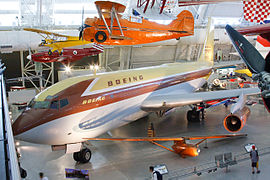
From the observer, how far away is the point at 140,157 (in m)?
11.9

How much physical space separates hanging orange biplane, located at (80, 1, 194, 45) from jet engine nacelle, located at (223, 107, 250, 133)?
163 inches

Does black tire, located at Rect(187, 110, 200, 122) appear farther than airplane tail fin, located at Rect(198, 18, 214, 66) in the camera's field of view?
No

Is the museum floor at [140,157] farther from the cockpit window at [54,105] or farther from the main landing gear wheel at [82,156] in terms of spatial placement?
the cockpit window at [54,105]

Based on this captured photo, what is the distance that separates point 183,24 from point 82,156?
7136 millimetres

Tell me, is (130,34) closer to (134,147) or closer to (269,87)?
(134,147)

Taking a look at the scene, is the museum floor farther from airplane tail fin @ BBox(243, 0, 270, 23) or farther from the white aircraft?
airplane tail fin @ BBox(243, 0, 270, 23)

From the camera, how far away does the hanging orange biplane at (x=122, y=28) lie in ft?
29.7

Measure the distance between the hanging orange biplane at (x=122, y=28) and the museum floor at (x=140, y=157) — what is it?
5019 mm

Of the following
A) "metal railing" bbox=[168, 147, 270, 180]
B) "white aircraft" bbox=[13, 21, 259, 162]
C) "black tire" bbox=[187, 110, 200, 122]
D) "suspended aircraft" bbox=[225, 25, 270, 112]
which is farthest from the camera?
"black tire" bbox=[187, 110, 200, 122]

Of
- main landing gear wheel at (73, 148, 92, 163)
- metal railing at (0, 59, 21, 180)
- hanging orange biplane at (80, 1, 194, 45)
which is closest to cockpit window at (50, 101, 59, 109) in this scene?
main landing gear wheel at (73, 148, 92, 163)

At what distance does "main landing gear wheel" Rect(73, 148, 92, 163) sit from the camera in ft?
37.3

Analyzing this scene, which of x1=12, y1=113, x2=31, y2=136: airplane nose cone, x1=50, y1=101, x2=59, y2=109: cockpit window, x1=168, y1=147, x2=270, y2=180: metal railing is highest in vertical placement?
x1=50, y1=101, x2=59, y2=109: cockpit window

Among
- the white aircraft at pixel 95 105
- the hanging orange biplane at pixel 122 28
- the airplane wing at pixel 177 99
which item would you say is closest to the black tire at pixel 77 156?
the white aircraft at pixel 95 105

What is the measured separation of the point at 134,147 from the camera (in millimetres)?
13102
